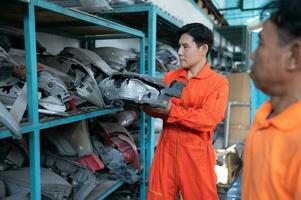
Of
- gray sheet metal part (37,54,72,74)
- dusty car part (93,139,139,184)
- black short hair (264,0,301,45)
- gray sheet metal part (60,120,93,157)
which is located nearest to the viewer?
black short hair (264,0,301,45)

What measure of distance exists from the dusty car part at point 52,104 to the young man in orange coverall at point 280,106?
40.7 inches

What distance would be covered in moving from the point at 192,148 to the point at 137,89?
1.87ft

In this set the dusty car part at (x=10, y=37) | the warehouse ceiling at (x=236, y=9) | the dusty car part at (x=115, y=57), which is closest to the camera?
the dusty car part at (x=10, y=37)

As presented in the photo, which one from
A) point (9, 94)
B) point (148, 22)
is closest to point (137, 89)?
point (9, 94)

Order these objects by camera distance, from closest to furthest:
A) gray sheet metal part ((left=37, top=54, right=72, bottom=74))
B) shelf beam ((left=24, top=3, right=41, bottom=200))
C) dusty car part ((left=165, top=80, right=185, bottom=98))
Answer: shelf beam ((left=24, top=3, right=41, bottom=200)) → dusty car part ((left=165, top=80, right=185, bottom=98)) → gray sheet metal part ((left=37, top=54, right=72, bottom=74))

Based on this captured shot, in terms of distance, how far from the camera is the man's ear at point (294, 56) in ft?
2.45

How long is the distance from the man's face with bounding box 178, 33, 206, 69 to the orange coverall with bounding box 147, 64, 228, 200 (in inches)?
3.7

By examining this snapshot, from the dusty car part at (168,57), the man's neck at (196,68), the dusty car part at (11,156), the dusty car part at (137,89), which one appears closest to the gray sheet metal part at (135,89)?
the dusty car part at (137,89)

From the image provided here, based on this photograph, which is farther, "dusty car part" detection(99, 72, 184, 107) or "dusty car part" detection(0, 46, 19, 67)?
"dusty car part" detection(99, 72, 184, 107)

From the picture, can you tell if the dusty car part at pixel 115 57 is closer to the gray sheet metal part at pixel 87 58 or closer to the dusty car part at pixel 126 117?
the gray sheet metal part at pixel 87 58

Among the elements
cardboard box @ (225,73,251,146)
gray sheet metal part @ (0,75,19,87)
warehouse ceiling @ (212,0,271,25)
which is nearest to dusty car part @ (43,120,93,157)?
gray sheet metal part @ (0,75,19,87)

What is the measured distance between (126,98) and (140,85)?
0.12 m

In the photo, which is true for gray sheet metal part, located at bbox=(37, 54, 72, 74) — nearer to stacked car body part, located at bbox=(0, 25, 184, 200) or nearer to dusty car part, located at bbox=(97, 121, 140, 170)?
stacked car body part, located at bbox=(0, 25, 184, 200)

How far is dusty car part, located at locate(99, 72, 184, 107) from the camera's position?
5.79 feet
